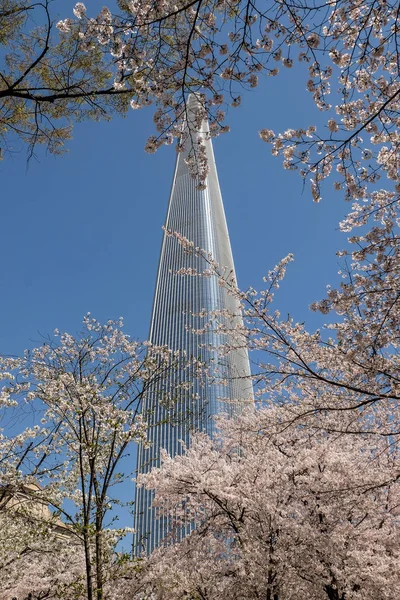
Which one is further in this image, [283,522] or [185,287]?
[185,287]

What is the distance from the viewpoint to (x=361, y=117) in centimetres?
487

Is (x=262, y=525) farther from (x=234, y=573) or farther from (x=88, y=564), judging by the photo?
(x=88, y=564)

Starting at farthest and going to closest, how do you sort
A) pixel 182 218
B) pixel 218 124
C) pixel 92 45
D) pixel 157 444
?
pixel 182 218 → pixel 157 444 → pixel 218 124 → pixel 92 45

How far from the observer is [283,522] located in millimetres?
7941

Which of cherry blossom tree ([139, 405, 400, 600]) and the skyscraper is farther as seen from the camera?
the skyscraper

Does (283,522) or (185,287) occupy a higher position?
(185,287)

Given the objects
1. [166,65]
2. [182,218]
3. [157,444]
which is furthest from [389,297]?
[182,218]

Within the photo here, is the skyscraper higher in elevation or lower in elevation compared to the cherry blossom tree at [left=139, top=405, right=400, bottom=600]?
higher

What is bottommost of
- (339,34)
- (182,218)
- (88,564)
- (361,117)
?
(88,564)

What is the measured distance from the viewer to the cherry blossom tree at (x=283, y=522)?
7.74m

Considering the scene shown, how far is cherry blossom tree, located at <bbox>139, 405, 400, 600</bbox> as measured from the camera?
305 inches

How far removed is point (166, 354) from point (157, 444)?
2712 inches

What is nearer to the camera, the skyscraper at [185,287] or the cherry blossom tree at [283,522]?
the cherry blossom tree at [283,522]

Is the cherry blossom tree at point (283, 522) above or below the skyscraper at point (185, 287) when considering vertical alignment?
below
